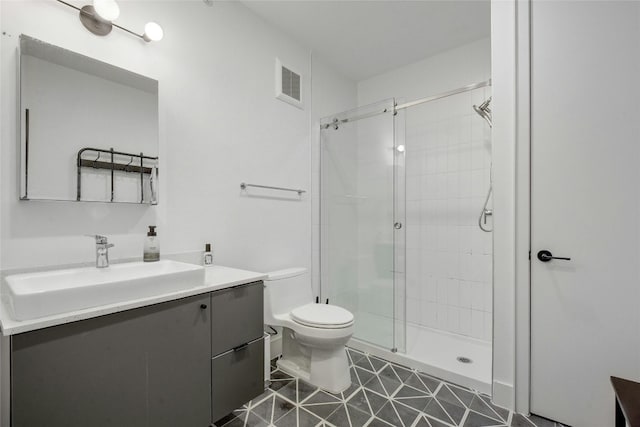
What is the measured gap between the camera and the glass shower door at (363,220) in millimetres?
2455

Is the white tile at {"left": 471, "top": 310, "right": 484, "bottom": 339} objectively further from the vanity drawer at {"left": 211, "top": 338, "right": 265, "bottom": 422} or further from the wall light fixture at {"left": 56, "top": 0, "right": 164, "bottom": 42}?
the wall light fixture at {"left": 56, "top": 0, "right": 164, "bottom": 42}

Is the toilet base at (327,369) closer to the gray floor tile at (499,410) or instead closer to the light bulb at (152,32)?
the gray floor tile at (499,410)

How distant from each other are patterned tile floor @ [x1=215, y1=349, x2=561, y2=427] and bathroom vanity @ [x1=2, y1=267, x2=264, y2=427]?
217mm

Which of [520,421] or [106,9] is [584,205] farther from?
[106,9]

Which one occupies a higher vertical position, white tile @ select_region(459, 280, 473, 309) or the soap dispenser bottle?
the soap dispenser bottle

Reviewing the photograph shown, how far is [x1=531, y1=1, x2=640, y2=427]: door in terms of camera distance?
146cm

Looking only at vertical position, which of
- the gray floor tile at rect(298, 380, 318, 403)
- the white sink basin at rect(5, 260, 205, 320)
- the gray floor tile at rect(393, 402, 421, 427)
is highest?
the white sink basin at rect(5, 260, 205, 320)

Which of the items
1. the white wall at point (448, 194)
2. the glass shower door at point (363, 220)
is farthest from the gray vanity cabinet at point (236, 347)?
the white wall at point (448, 194)

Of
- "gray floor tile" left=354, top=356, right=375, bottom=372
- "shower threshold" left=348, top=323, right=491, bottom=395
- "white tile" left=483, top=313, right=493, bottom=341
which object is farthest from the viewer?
"white tile" left=483, top=313, right=493, bottom=341

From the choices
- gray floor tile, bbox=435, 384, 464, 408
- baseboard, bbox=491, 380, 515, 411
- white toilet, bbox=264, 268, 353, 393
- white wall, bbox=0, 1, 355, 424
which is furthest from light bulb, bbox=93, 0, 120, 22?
baseboard, bbox=491, 380, 515, 411

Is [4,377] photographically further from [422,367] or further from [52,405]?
[422,367]

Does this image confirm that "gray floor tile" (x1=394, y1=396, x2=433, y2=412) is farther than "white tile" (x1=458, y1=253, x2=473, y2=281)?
No

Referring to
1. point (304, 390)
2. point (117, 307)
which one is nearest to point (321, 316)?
Answer: point (304, 390)

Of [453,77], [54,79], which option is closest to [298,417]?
[54,79]
